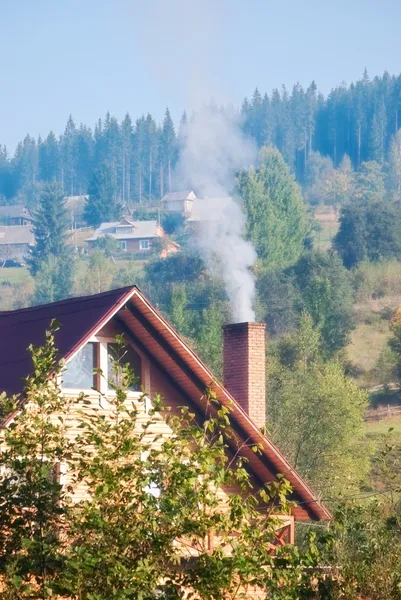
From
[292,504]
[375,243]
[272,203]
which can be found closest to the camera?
[292,504]

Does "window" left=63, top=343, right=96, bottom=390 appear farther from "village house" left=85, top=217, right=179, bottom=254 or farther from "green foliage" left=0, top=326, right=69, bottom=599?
"village house" left=85, top=217, right=179, bottom=254

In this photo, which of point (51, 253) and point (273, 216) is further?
point (51, 253)

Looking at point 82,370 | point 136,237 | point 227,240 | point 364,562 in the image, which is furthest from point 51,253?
point 364,562

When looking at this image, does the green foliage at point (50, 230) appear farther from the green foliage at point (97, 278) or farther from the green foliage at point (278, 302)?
the green foliage at point (278, 302)

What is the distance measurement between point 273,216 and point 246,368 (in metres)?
120

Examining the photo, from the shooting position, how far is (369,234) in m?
134

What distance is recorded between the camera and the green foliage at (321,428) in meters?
50.5

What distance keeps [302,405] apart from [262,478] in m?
28.3

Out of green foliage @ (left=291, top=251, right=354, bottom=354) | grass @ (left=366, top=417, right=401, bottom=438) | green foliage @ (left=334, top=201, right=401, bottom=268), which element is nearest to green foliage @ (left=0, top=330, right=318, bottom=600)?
grass @ (left=366, top=417, right=401, bottom=438)

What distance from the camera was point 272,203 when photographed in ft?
513

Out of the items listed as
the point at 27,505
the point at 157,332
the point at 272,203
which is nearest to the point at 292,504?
the point at 27,505

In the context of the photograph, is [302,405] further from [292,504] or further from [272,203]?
[272,203]

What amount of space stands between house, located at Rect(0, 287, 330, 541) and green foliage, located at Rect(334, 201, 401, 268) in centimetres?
10351

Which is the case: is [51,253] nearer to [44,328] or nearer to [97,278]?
[97,278]
